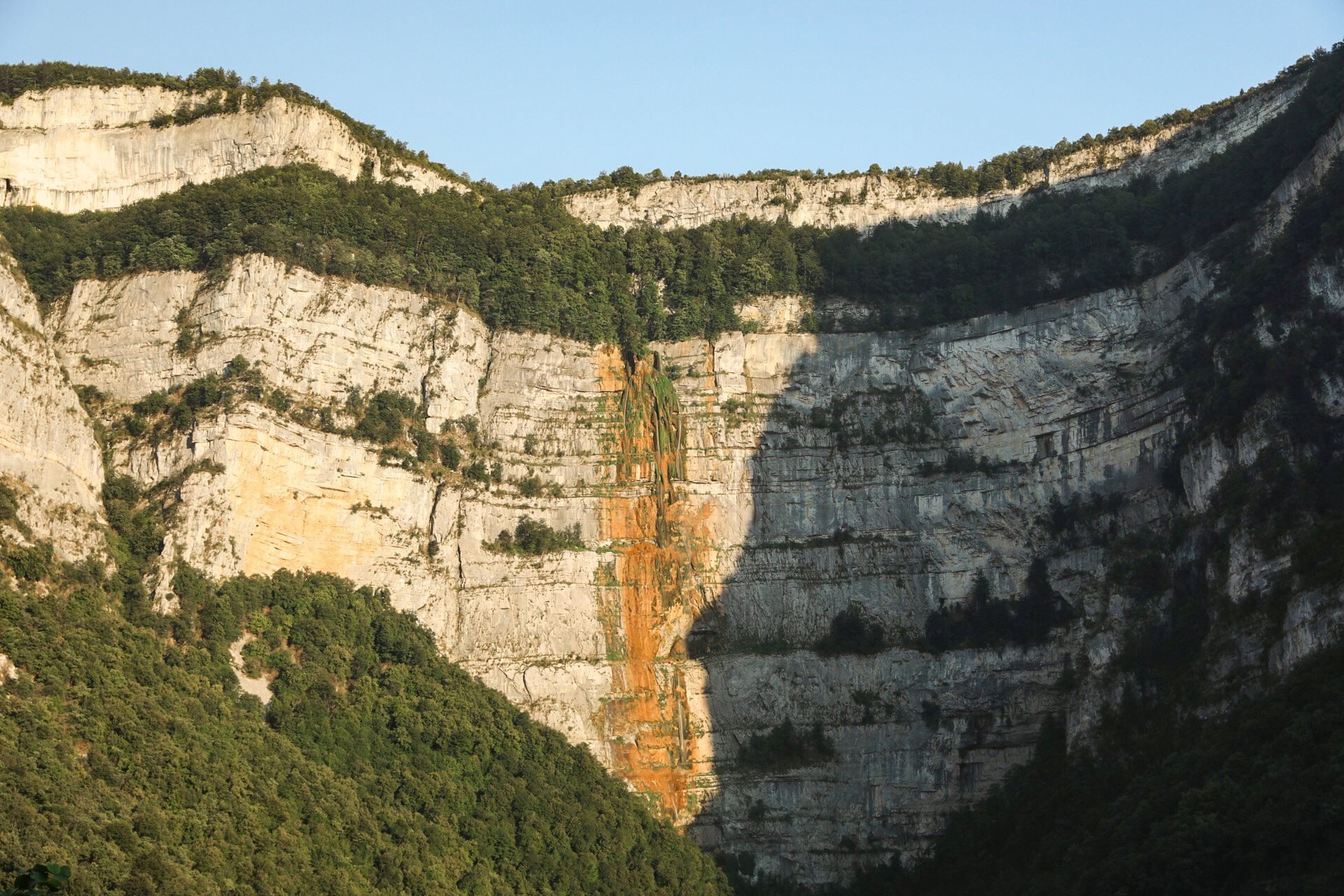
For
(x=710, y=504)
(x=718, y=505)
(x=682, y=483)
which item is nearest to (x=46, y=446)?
(x=682, y=483)

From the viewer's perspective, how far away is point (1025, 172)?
243ft

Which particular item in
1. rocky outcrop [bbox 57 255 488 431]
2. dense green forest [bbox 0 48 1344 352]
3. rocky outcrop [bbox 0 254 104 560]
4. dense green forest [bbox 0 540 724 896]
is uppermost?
dense green forest [bbox 0 48 1344 352]

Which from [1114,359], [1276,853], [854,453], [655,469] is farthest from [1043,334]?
[1276,853]

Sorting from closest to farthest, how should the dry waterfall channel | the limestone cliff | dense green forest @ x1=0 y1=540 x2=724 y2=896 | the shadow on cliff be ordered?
dense green forest @ x1=0 y1=540 x2=724 y2=896, the dry waterfall channel, the limestone cliff, the shadow on cliff

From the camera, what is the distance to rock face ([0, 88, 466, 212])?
6775 cm

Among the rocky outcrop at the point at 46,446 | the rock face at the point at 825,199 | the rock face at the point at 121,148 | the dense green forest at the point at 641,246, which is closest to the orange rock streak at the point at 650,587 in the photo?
the dense green forest at the point at 641,246

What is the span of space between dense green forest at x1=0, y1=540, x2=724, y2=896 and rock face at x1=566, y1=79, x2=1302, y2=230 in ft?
70.6

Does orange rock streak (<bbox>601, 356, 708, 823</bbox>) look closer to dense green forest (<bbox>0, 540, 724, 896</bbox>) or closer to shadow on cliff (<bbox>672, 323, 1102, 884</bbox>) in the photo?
shadow on cliff (<bbox>672, 323, 1102, 884</bbox>)

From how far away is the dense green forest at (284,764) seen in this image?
45.0 m

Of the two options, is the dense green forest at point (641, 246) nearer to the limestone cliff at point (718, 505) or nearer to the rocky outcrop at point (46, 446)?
the limestone cliff at point (718, 505)

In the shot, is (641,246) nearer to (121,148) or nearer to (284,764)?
(121,148)

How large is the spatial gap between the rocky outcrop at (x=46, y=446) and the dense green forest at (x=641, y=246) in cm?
648

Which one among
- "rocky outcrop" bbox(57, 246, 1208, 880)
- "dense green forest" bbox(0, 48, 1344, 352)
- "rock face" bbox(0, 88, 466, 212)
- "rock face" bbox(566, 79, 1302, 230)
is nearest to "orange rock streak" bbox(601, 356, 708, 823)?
"rocky outcrop" bbox(57, 246, 1208, 880)

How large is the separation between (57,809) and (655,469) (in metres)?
27.9
